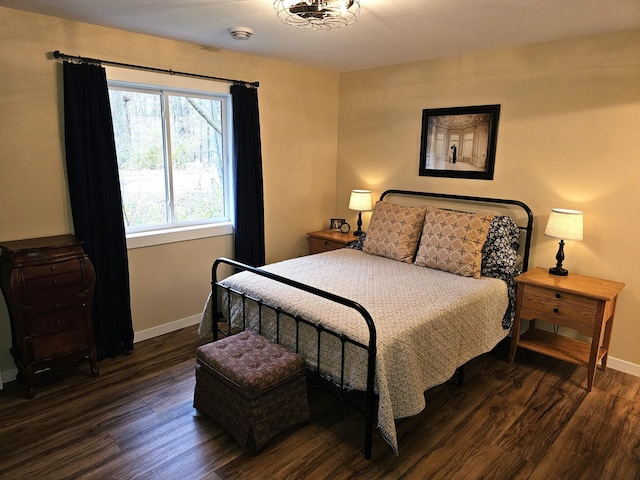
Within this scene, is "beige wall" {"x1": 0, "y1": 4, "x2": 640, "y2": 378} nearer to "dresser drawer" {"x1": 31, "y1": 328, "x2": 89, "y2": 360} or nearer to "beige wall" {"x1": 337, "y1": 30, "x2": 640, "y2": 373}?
"beige wall" {"x1": 337, "y1": 30, "x2": 640, "y2": 373}

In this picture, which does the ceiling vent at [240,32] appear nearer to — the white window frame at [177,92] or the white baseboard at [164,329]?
the white window frame at [177,92]

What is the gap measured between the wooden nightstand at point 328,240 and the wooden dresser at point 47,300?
7.27ft

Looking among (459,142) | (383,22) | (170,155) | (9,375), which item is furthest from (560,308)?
(9,375)

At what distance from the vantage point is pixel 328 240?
4.37 m

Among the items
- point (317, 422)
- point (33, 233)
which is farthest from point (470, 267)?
point (33, 233)

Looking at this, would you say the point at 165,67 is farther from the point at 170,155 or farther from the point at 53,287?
the point at 53,287

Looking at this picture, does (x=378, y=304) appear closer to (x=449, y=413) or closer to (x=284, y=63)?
(x=449, y=413)

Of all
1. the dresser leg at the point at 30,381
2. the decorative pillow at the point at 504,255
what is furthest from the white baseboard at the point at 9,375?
the decorative pillow at the point at 504,255

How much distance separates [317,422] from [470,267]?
5.10ft

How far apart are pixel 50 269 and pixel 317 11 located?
7.21 ft

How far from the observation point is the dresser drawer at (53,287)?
103 inches

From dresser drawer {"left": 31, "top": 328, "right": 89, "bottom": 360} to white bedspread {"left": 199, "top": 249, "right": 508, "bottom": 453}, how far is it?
78 cm

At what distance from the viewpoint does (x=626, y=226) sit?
3.02m

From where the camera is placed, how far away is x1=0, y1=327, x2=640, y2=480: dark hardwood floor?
2150mm
